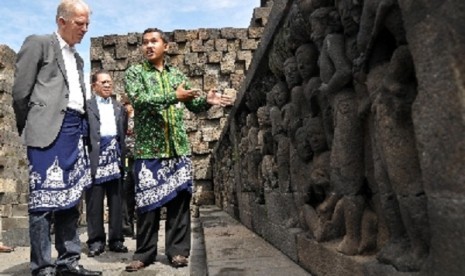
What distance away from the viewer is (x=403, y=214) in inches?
58.1

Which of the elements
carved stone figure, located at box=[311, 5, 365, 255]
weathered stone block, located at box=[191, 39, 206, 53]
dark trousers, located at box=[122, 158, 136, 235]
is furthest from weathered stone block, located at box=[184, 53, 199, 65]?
carved stone figure, located at box=[311, 5, 365, 255]

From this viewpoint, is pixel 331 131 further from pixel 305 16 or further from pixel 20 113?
pixel 20 113

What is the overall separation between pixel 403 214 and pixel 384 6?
618 millimetres

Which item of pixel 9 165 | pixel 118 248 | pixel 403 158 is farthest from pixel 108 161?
pixel 403 158

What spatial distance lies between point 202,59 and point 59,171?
28.6ft

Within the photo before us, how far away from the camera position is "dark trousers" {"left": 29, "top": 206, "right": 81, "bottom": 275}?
284 cm

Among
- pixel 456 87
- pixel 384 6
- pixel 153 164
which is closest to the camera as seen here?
pixel 456 87

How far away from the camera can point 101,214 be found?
4539mm

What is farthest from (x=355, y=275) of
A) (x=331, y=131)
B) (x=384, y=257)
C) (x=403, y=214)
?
(x=331, y=131)

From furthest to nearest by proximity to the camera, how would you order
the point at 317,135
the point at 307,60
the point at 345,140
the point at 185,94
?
1. the point at 185,94
2. the point at 307,60
3. the point at 317,135
4. the point at 345,140

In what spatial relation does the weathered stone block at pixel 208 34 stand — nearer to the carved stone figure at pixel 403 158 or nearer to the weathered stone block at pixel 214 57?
the weathered stone block at pixel 214 57

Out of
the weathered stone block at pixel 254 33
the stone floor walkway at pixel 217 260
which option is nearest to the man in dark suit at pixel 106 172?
the stone floor walkway at pixel 217 260

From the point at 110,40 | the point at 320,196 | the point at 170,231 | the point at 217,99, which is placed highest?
the point at 110,40

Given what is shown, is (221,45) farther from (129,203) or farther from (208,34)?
(129,203)
